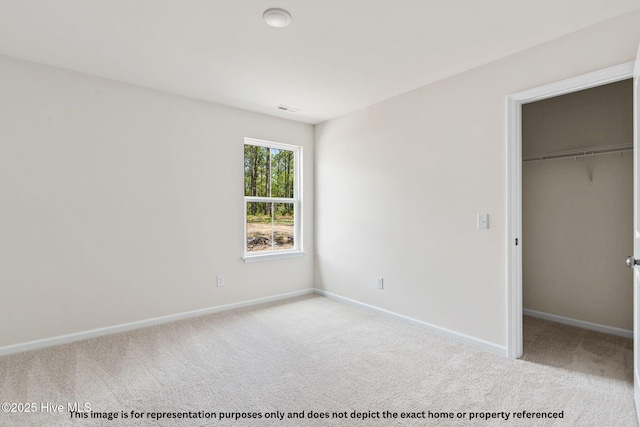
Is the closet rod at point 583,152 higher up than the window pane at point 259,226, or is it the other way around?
the closet rod at point 583,152

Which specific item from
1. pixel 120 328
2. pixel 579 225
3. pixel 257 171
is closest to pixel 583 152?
pixel 579 225

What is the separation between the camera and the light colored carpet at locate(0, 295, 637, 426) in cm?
197

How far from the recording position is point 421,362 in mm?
2574

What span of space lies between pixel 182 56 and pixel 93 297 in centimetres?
224

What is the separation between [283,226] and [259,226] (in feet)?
1.20

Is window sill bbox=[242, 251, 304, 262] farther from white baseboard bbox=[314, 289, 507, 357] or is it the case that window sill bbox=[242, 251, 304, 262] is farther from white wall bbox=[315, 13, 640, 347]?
white baseboard bbox=[314, 289, 507, 357]

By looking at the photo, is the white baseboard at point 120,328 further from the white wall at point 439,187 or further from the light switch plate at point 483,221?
the light switch plate at point 483,221

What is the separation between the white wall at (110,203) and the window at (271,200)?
0.17m

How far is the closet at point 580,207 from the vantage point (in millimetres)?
3070

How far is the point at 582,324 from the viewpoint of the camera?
10.8ft

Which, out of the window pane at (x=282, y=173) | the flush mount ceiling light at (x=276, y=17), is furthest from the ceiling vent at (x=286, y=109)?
the flush mount ceiling light at (x=276, y=17)

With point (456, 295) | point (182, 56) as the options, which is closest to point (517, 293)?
point (456, 295)

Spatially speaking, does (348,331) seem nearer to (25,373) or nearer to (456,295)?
(456,295)

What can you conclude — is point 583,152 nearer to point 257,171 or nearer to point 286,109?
point 286,109
